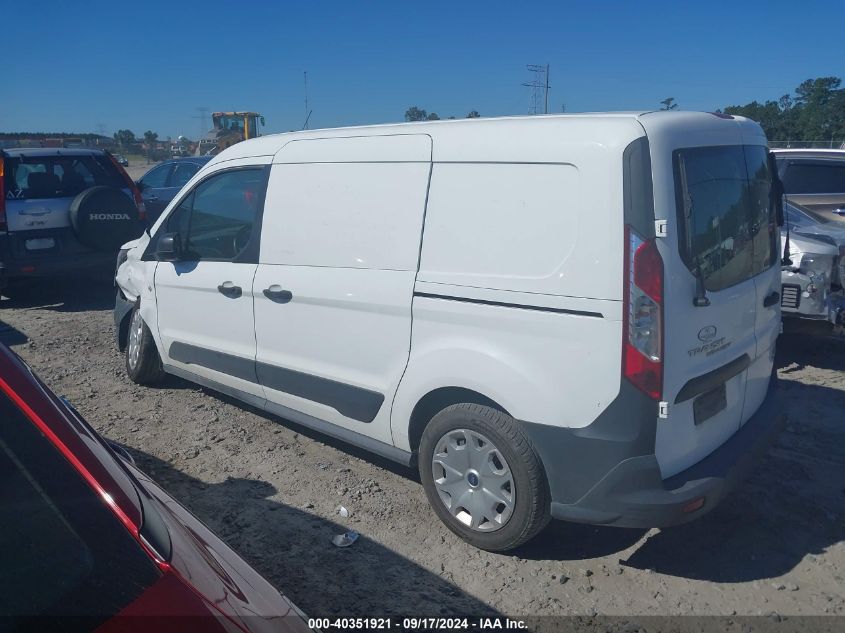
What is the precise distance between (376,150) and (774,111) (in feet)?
100

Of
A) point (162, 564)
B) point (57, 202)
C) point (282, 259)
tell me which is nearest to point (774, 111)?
point (57, 202)

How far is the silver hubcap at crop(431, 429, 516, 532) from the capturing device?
3.46 m

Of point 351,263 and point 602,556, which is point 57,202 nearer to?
point 351,263

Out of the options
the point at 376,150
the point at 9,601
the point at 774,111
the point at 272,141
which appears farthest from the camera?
the point at 774,111

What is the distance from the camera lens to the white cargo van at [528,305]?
3031 mm

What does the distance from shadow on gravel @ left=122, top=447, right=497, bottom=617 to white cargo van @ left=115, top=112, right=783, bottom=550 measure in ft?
1.31

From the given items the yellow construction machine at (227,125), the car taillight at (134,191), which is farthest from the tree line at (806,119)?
the car taillight at (134,191)

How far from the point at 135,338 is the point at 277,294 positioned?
7.17 ft

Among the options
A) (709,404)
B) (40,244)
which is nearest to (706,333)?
(709,404)

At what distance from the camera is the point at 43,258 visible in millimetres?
8977

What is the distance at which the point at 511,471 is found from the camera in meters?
3.38

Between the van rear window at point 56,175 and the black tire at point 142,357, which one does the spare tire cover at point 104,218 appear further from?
the black tire at point 142,357

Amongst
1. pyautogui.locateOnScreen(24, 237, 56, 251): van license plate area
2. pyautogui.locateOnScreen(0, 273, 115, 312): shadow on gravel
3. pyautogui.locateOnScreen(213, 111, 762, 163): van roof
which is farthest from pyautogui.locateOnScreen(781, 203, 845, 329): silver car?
pyautogui.locateOnScreen(24, 237, 56, 251): van license plate area

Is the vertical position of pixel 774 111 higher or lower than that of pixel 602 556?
higher
